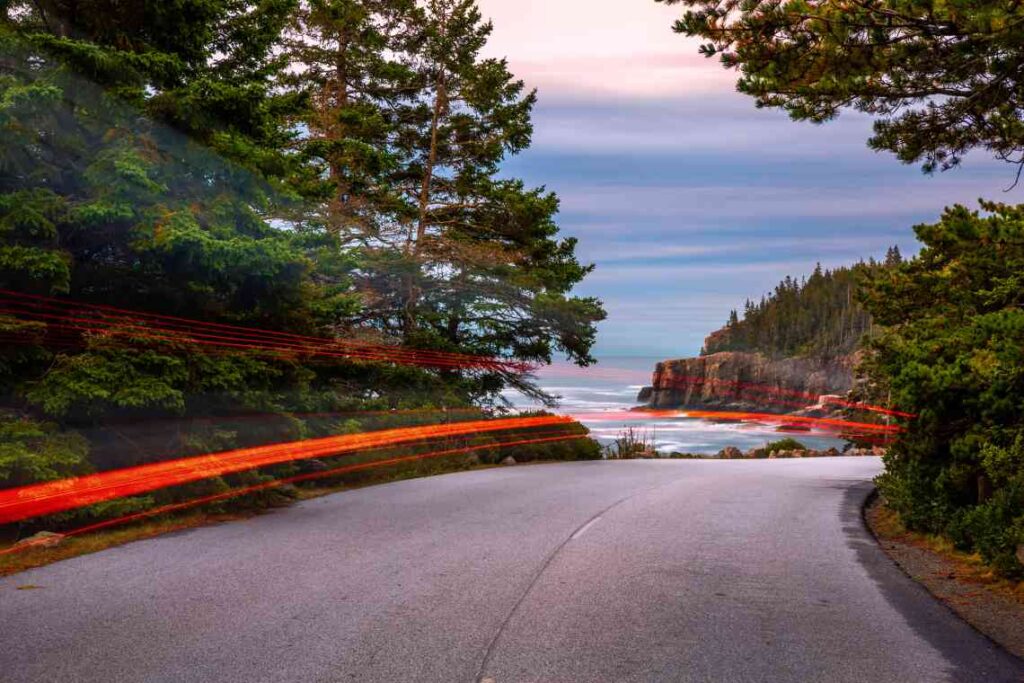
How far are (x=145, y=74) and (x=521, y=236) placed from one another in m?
17.9

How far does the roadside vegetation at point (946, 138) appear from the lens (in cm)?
789

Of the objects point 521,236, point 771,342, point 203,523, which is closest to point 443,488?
point 203,523

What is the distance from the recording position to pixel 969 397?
10.1 meters

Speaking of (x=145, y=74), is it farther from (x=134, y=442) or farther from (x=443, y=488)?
(x=443, y=488)

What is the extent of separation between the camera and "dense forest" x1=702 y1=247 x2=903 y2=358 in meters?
160

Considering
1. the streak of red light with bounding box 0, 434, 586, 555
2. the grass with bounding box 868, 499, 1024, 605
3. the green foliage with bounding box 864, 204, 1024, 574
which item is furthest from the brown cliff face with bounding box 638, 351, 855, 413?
the green foliage with bounding box 864, 204, 1024, 574

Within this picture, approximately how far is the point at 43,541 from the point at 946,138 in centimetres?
1229

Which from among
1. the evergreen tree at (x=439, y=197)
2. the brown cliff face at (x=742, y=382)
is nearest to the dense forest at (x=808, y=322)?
the brown cliff face at (x=742, y=382)

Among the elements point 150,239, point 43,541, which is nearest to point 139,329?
point 150,239

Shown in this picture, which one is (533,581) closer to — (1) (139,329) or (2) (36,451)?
(2) (36,451)

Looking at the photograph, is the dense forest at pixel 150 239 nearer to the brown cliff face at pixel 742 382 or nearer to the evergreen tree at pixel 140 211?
the evergreen tree at pixel 140 211

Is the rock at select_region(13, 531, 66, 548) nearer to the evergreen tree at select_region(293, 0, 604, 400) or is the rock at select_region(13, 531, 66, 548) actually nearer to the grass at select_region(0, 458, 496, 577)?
the grass at select_region(0, 458, 496, 577)

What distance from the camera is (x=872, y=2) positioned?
767 centimetres

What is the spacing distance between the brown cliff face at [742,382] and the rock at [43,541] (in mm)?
124582
